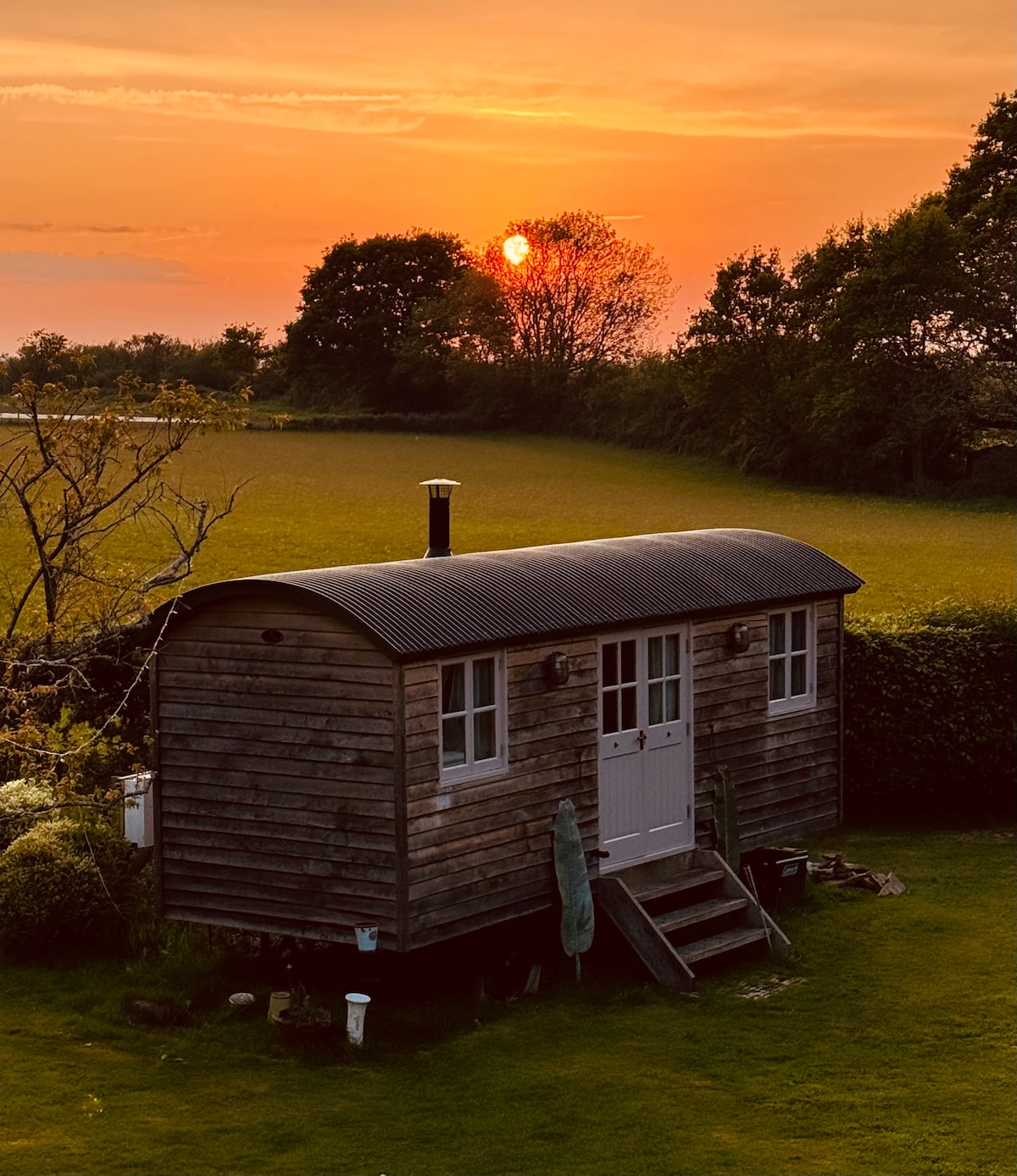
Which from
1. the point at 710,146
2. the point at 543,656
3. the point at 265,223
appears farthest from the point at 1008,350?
the point at 543,656

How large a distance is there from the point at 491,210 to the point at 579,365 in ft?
23.4

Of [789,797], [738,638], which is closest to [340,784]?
[738,638]

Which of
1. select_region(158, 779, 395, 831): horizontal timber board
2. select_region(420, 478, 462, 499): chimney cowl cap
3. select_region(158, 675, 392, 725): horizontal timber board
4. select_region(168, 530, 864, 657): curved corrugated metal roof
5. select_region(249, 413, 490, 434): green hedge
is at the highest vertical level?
select_region(249, 413, 490, 434): green hedge

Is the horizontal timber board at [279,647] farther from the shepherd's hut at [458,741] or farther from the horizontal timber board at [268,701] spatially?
the horizontal timber board at [268,701]

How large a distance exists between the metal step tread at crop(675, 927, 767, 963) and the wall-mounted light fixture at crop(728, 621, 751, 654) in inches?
115

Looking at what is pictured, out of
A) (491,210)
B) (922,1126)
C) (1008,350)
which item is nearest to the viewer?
(922,1126)

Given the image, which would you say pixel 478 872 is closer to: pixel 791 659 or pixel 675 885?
pixel 675 885

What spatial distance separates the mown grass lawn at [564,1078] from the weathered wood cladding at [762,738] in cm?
176

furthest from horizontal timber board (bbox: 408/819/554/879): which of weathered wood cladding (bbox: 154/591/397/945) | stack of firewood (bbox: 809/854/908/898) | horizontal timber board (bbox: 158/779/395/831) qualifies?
stack of firewood (bbox: 809/854/908/898)

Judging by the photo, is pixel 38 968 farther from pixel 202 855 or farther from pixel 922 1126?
pixel 922 1126

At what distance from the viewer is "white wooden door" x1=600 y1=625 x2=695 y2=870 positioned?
50.6 feet

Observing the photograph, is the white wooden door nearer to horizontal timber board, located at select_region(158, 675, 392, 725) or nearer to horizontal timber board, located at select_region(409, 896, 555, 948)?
horizontal timber board, located at select_region(409, 896, 555, 948)

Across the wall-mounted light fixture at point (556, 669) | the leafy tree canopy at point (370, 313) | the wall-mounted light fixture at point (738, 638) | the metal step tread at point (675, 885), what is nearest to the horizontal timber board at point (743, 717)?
the wall-mounted light fixture at point (738, 638)

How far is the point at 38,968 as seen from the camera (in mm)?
15125
